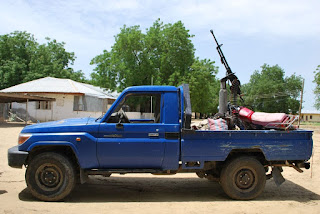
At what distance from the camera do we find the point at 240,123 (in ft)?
22.0

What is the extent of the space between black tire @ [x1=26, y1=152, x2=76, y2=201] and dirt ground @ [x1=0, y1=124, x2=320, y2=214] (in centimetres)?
18

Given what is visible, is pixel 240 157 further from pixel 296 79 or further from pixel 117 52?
pixel 296 79

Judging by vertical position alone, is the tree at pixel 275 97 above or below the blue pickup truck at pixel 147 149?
above

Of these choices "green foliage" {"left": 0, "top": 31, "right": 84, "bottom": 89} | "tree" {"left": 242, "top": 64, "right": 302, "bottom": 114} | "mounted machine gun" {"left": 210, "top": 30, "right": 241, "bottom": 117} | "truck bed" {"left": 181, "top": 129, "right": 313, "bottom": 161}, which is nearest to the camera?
"truck bed" {"left": 181, "top": 129, "right": 313, "bottom": 161}

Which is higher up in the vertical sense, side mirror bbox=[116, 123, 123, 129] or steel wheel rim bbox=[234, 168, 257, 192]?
side mirror bbox=[116, 123, 123, 129]

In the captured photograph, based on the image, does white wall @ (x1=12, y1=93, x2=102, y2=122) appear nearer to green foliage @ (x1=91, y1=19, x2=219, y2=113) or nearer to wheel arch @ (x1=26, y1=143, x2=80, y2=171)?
green foliage @ (x1=91, y1=19, x2=219, y2=113)

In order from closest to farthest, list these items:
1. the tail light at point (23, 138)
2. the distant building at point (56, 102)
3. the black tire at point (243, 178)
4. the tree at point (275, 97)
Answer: the tail light at point (23, 138) < the black tire at point (243, 178) < the distant building at point (56, 102) < the tree at point (275, 97)

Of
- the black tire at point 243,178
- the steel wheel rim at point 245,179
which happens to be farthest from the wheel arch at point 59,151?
the steel wheel rim at point 245,179

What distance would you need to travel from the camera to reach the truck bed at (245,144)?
575 centimetres

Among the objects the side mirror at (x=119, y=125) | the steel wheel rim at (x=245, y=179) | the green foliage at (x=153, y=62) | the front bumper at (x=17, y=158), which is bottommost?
the steel wheel rim at (x=245, y=179)

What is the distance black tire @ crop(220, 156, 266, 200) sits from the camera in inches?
234

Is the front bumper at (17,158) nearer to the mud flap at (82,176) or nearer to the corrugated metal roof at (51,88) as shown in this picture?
the mud flap at (82,176)

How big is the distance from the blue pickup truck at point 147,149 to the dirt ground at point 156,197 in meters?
0.38

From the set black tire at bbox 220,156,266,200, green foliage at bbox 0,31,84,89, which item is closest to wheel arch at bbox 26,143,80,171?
black tire at bbox 220,156,266,200
